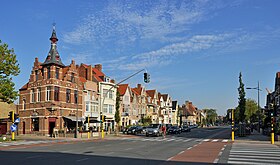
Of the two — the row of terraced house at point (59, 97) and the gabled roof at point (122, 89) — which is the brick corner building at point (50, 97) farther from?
the gabled roof at point (122, 89)

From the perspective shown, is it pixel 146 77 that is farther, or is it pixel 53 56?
pixel 53 56

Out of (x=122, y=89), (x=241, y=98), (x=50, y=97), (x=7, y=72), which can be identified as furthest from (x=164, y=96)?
(x=7, y=72)

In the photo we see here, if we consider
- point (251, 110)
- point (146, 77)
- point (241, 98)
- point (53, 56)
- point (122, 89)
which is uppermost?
point (53, 56)

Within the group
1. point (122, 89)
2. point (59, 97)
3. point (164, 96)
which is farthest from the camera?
point (164, 96)

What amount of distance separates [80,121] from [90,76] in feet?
35.5

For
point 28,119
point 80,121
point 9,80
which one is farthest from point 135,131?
point 9,80

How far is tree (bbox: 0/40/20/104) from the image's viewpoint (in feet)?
117

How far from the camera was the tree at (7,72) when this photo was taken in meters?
35.7

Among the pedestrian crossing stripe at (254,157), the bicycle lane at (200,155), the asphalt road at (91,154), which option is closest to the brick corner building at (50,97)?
the asphalt road at (91,154)

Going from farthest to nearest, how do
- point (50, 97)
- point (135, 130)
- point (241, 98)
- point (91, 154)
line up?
point (241, 98), point (135, 130), point (50, 97), point (91, 154)

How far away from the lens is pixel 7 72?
36562mm

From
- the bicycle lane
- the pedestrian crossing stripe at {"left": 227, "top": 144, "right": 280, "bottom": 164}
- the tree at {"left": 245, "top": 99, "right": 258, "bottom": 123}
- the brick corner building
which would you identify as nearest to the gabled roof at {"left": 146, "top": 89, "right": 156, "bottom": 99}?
the tree at {"left": 245, "top": 99, "right": 258, "bottom": 123}

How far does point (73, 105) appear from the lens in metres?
52.7

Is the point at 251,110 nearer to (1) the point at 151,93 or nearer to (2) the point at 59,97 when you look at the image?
(1) the point at 151,93
